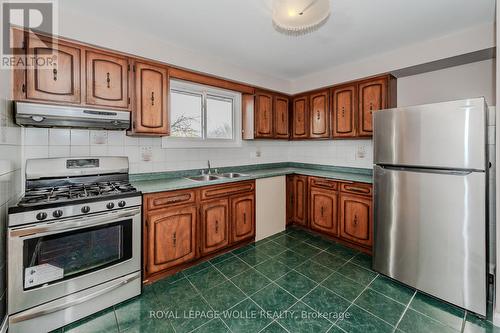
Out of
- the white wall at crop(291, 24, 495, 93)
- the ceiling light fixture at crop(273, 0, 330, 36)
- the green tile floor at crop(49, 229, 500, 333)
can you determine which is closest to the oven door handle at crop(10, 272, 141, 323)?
the green tile floor at crop(49, 229, 500, 333)

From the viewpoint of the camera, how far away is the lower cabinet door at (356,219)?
2.63 meters

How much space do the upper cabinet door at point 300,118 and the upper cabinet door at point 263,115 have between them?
0.50 meters

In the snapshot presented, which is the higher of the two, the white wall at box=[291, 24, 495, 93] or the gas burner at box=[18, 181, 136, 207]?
the white wall at box=[291, 24, 495, 93]

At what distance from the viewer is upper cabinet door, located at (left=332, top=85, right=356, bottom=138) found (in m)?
3.01

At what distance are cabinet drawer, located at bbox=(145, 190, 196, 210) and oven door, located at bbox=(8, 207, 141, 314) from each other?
0.48 feet

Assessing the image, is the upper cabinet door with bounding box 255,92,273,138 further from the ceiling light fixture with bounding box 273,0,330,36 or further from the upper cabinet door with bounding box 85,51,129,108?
the ceiling light fixture with bounding box 273,0,330,36

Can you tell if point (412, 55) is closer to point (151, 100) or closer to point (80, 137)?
point (151, 100)

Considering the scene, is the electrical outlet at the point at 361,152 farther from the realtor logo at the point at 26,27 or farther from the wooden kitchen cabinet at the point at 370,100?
the realtor logo at the point at 26,27

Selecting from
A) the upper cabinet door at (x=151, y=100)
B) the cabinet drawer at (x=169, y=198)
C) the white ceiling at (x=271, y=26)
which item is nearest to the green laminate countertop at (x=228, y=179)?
the cabinet drawer at (x=169, y=198)

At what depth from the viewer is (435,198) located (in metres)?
1.84

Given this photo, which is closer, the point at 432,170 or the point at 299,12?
the point at 299,12

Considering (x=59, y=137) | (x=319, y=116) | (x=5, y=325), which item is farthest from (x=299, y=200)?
(x=5, y=325)

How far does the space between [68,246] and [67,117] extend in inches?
40.6

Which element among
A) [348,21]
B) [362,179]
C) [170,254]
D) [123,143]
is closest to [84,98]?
[123,143]
